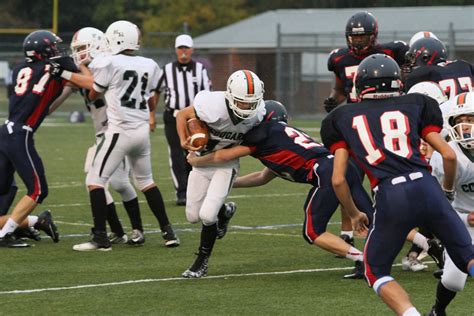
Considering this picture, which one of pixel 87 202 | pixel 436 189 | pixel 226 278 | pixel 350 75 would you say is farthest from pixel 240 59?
pixel 436 189

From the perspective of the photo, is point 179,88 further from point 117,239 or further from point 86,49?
point 117,239

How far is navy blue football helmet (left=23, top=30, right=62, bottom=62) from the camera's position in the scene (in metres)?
9.41

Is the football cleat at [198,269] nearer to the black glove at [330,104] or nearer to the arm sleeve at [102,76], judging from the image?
the arm sleeve at [102,76]

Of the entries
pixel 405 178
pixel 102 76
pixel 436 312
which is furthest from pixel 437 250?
pixel 102 76

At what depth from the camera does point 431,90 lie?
26.8 feet

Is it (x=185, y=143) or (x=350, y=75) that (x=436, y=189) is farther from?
(x=350, y=75)

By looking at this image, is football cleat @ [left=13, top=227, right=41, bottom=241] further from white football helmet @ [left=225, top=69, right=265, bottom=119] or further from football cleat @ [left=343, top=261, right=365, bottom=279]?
football cleat @ [left=343, top=261, right=365, bottom=279]

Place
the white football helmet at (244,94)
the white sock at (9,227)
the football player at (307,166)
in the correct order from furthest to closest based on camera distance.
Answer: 1. the white sock at (9,227)
2. the football player at (307,166)
3. the white football helmet at (244,94)

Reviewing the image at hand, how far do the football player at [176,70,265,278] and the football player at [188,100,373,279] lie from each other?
9 cm

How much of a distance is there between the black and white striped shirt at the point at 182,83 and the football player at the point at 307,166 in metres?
5.32

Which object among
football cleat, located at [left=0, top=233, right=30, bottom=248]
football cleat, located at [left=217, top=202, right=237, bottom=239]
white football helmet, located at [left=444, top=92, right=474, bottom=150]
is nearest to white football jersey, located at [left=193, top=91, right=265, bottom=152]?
football cleat, located at [left=217, top=202, right=237, bottom=239]

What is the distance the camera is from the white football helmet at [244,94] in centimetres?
764

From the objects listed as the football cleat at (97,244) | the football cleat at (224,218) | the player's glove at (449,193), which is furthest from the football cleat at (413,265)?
the football cleat at (97,244)

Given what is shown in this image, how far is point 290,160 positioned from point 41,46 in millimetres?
2675
